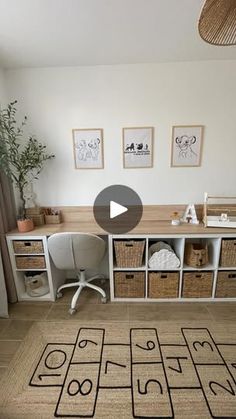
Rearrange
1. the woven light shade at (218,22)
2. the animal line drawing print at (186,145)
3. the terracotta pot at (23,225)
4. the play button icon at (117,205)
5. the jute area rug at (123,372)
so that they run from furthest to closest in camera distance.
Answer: the play button icon at (117,205), the animal line drawing print at (186,145), the terracotta pot at (23,225), the jute area rug at (123,372), the woven light shade at (218,22)

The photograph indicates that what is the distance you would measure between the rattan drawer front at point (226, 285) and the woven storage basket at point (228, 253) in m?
0.11

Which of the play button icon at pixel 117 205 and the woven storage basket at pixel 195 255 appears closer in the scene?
the woven storage basket at pixel 195 255

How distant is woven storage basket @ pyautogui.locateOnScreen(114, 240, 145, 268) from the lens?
204 centimetres

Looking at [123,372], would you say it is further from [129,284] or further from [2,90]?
[2,90]

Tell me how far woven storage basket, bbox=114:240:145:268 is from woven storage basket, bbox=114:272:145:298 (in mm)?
96

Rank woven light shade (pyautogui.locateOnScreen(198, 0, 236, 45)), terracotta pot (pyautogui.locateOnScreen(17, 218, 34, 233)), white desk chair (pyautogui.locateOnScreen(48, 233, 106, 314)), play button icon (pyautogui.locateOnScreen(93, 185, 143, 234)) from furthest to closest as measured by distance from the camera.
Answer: play button icon (pyautogui.locateOnScreen(93, 185, 143, 234)), terracotta pot (pyautogui.locateOnScreen(17, 218, 34, 233)), white desk chair (pyautogui.locateOnScreen(48, 233, 106, 314)), woven light shade (pyautogui.locateOnScreen(198, 0, 236, 45))

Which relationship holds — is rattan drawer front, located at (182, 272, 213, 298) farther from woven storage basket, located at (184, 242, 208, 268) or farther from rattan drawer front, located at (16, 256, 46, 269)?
rattan drawer front, located at (16, 256, 46, 269)

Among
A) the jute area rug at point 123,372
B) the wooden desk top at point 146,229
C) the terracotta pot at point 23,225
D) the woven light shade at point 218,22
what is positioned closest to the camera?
the woven light shade at point 218,22

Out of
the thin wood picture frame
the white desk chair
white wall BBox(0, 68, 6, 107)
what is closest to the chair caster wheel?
the white desk chair

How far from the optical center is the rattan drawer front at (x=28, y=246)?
207cm

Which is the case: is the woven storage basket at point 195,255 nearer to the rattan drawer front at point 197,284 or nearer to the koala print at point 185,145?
the rattan drawer front at point 197,284

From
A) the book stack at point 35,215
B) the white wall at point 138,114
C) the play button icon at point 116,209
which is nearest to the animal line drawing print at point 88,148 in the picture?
the white wall at point 138,114

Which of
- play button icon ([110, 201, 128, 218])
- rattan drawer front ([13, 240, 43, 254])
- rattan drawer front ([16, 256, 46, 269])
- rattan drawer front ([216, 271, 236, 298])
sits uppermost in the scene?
play button icon ([110, 201, 128, 218])

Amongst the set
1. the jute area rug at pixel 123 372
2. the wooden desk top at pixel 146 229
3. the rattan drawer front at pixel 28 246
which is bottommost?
the jute area rug at pixel 123 372
